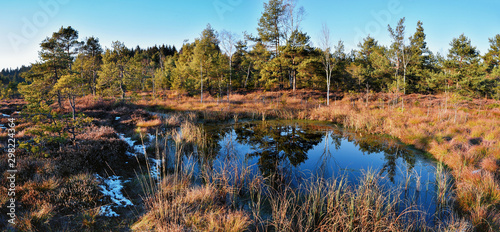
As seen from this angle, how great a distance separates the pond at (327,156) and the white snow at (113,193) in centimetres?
252

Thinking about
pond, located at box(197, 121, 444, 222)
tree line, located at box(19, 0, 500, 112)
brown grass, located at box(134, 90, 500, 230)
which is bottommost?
pond, located at box(197, 121, 444, 222)

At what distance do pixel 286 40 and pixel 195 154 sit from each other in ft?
81.1

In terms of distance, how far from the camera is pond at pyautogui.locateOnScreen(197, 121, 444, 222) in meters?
5.98

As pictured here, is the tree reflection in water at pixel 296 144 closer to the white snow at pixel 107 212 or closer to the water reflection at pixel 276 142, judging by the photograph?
the water reflection at pixel 276 142

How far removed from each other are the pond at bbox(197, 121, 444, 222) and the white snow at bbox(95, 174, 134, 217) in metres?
2.52

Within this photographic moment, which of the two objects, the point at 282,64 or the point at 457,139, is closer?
the point at 457,139

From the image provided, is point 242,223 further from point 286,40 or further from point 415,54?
point 415,54

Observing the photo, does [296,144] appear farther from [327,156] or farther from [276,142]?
[327,156]

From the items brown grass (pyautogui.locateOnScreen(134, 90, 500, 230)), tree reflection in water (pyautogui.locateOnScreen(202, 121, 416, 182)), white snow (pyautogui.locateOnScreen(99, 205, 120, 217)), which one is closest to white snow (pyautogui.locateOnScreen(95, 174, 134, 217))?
white snow (pyautogui.locateOnScreen(99, 205, 120, 217))

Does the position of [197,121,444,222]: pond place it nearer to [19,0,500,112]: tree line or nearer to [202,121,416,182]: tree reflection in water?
[202,121,416,182]: tree reflection in water

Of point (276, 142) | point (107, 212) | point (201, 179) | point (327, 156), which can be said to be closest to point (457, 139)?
point (327, 156)

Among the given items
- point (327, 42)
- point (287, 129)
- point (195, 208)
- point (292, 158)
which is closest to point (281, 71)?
point (327, 42)

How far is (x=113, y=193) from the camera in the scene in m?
4.86

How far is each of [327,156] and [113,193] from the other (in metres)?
7.53
